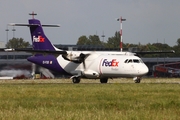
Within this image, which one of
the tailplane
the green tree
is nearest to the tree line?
the green tree

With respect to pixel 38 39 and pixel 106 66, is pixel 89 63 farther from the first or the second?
pixel 38 39

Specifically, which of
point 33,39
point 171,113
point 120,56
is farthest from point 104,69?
point 171,113

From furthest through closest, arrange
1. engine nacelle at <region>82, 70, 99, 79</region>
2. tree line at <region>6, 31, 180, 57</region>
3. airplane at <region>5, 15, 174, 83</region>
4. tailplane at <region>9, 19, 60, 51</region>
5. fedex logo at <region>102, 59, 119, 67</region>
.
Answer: tree line at <region>6, 31, 180, 57</region>, tailplane at <region>9, 19, 60, 51</region>, engine nacelle at <region>82, 70, 99, 79</region>, fedex logo at <region>102, 59, 119, 67</region>, airplane at <region>5, 15, 174, 83</region>

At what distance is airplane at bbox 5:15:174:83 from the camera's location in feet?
156

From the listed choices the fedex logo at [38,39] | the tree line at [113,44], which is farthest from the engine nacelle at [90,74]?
the tree line at [113,44]

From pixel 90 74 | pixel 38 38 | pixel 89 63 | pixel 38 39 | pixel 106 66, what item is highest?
pixel 38 38

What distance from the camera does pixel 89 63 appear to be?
50625mm

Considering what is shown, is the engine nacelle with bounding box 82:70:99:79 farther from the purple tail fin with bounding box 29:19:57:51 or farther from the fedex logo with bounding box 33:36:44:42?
the fedex logo with bounding box 33:36:44:42

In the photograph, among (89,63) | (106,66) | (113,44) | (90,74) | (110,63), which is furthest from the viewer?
(113,44)

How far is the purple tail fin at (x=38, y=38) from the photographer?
5541 cm

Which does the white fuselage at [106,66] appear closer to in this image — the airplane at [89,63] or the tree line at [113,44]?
the airplane at [89,63]

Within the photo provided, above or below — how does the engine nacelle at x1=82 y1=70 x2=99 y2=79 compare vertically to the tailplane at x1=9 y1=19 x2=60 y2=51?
below

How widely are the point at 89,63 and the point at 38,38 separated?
8410 mm

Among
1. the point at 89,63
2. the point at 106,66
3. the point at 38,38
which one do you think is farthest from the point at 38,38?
the point at 106,66
